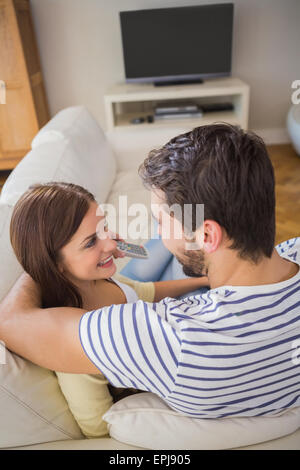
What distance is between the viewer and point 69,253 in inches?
32.1

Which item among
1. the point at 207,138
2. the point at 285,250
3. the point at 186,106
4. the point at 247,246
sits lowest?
the point at 186,106

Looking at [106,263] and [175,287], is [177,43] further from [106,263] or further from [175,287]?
[106,263]

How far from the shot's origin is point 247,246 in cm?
68

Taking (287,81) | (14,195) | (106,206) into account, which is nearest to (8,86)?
(106,206)

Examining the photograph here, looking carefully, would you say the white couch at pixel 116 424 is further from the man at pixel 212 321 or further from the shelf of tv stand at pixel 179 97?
the shelf of tv stand at pixel 179 97

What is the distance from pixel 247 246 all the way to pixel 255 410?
0.31 meters

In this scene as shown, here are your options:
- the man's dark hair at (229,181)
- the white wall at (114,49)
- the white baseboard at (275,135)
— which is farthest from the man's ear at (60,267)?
the white baseboard at (275,135)

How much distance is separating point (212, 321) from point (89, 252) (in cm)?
34

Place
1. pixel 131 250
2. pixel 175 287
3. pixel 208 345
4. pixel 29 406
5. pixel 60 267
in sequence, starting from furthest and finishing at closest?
pixel 175 287, pixel 131 250, pixel 60 267, pixel 29 406, pixel 208 345

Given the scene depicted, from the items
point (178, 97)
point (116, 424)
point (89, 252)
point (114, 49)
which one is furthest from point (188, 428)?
point (114, 49)

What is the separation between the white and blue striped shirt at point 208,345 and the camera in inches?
24.3

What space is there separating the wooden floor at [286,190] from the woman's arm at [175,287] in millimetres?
1268

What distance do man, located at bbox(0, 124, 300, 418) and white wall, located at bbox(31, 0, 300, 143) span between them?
3.24 metres
